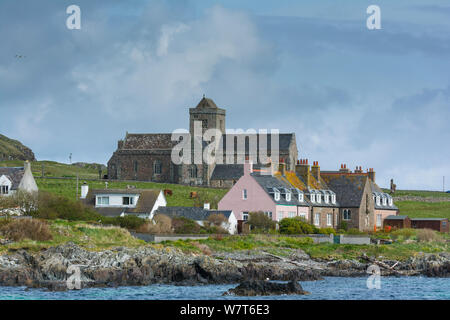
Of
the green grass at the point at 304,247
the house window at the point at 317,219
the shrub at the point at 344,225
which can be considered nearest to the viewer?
the green grass at the point at 304,247

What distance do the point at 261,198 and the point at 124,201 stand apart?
1237 cm

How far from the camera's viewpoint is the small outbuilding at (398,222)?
268 ft

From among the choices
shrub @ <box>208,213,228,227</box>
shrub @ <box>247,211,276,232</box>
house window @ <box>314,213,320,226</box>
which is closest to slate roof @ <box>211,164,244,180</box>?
house window @ <box>314,213,320,226</box>

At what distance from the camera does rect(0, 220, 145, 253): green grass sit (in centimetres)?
4816

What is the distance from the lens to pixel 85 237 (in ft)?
173

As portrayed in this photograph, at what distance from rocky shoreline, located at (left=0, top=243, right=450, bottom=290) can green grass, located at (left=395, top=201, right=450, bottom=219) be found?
47692mm

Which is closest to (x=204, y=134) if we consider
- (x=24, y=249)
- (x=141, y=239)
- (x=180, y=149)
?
(x=180, y=149)

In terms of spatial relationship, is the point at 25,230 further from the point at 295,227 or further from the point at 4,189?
the point at 4,189

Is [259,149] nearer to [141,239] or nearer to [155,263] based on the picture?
[141,239]

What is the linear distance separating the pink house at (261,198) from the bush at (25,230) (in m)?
23.9

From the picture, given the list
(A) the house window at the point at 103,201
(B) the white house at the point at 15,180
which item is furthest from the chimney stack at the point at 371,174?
(B) the white house at the point at 15,180

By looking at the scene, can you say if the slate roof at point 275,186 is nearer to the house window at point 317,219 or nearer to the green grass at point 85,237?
the house window at point 317,219

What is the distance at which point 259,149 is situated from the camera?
403 feet

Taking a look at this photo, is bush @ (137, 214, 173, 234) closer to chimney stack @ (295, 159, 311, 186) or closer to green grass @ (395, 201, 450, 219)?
chimney stack @ (295, 159, 311, 186)
